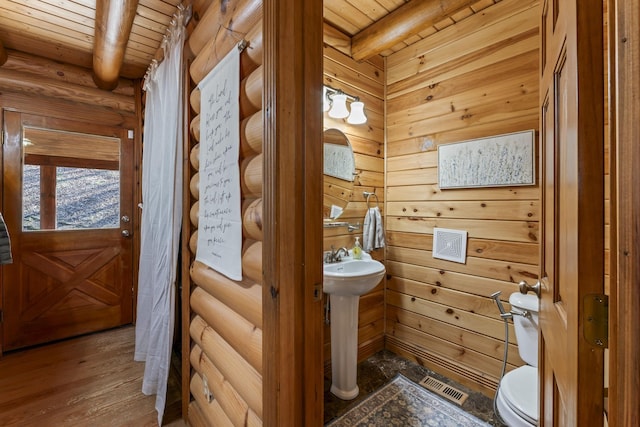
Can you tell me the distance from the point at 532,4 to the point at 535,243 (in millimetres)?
1472

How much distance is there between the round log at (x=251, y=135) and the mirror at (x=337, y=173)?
3.57ft

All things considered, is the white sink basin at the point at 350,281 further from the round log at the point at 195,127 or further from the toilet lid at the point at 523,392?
the round log at the point at 195,127

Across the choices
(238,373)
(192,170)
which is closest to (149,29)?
(192,170)

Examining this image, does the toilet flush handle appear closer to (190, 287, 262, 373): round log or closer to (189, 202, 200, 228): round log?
(190, 287, 262, 373): round log

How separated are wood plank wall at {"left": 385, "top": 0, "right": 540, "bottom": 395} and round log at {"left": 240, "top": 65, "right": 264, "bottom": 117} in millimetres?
1637

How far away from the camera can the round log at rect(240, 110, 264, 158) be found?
945 millimetres

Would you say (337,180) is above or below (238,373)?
above

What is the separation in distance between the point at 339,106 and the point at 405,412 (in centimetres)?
213

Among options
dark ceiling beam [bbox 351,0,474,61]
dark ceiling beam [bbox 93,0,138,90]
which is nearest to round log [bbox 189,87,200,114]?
dark ceiling beam [bbox 93,0,138,90]

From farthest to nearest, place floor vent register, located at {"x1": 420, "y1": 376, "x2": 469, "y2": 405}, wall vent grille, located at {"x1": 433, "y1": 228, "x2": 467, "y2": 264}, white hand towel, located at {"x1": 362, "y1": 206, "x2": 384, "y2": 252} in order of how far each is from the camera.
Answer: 1. white hand towel, located at {"x1": 362, "y1": 206, "x2": 384, "y2": 252}
2. wall vent grille, located at {"x1": 433, "y1": 228, "x2": 467, "y2": 264}
3. floor vent register, located at {"x1": 420, "y1": 376, "x2": 469, "y2": 405}

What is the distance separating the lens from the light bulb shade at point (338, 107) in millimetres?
2074

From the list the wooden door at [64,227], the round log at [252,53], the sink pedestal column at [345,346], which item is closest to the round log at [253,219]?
the round log at [252,53]

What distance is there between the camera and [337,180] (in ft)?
7.16

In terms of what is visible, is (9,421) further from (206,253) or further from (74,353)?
(206,253)
